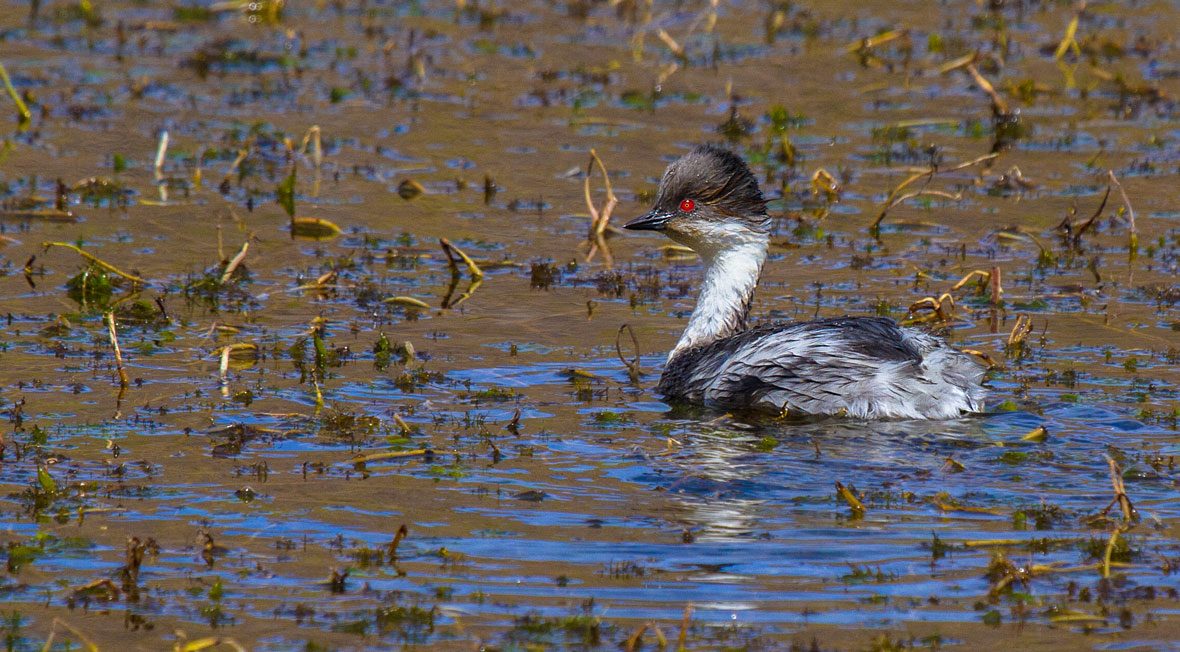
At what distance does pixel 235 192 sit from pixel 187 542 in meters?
7.84

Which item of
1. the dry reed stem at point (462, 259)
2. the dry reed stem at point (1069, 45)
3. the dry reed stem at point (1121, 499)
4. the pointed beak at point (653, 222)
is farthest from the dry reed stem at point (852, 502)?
the dry reed stem at point (1069, 45)

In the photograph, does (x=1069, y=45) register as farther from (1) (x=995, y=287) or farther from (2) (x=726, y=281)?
(2) (x=726, y=281)

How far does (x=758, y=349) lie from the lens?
9.34m

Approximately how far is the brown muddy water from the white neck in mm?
452

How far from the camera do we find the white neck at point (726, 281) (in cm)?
1031

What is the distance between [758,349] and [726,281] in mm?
1127

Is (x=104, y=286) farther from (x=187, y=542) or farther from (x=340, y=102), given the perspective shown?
(x=340, y=102)

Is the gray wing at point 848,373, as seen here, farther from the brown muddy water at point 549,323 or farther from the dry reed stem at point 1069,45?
the dry reed stem at point 1069,45

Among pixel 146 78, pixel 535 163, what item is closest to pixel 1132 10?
pixel 535 163

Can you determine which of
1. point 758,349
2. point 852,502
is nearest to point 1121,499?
point 852,502

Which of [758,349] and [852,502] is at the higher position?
[758,349]

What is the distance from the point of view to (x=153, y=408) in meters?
9.12

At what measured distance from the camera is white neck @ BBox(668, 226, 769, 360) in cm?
1031

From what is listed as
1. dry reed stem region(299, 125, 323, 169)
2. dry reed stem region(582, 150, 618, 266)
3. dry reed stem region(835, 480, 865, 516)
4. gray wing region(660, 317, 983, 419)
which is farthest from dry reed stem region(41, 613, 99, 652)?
dry reed stem region(299, 125, 323, 169)
